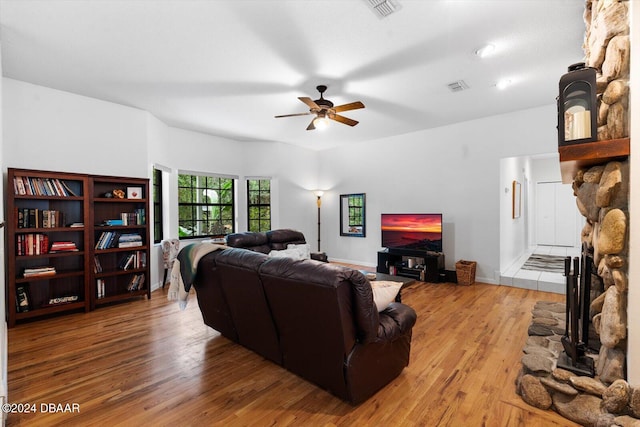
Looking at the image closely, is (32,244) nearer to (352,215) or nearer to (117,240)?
(117,240)

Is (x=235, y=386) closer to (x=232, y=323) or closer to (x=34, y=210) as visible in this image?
(x=232, y=323)

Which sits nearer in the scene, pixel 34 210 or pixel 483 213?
pixel 34 210

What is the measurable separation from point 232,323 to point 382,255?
3.74 meters

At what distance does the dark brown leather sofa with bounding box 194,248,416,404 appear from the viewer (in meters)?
1.82

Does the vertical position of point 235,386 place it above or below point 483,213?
below

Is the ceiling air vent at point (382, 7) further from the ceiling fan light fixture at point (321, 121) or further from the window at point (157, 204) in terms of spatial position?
the window at point (157, 204)

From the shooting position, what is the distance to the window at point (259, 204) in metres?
6.82

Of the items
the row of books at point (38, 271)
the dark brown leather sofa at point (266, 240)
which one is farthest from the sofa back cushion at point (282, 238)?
the row of books at point (38, 271)

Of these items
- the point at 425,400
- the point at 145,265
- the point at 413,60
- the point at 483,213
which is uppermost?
the point at 413,60

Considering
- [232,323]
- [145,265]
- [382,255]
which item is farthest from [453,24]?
[145,265]

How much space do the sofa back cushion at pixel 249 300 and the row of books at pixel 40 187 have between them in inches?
105

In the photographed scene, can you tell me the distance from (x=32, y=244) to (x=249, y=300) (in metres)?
3.00

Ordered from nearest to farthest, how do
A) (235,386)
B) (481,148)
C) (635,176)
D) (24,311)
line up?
1. (635,176)
2. (235,386)
3. (24,311)
4. (481,148)

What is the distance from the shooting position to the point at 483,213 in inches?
206
